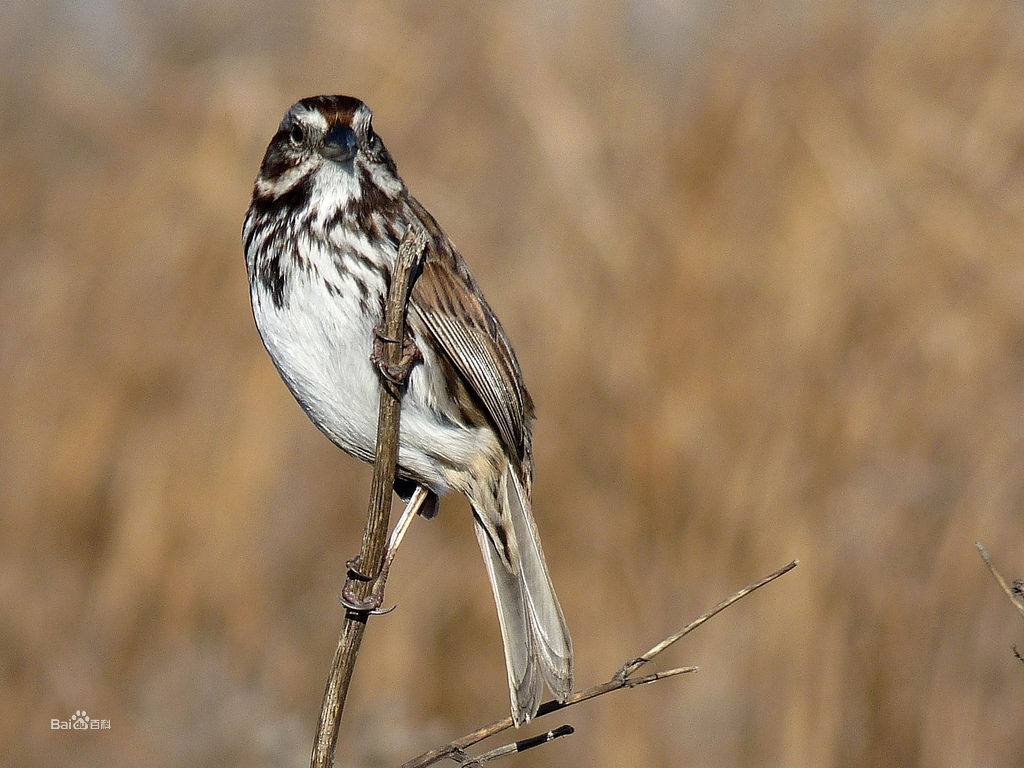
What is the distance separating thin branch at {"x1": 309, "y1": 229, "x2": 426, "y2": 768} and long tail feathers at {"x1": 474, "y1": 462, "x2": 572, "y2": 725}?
2.14 feet

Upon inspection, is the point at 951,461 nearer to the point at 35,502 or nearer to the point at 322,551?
the point at 322,551

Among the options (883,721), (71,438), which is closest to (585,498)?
(883,721)

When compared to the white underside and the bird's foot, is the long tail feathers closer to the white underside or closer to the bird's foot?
the white underside

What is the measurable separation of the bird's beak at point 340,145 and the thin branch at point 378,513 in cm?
51

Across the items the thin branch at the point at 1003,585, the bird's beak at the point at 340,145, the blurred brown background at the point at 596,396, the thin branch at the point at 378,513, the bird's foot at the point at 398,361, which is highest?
the blurred brown background at the point at 596,396

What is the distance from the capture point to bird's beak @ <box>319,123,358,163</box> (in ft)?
8.66

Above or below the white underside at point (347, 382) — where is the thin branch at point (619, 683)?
below

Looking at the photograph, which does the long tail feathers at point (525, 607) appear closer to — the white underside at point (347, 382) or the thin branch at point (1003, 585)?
the white underside at point (347, 382)

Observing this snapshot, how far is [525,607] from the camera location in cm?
292

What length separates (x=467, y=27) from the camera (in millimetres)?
5938

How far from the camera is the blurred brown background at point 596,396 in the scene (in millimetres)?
4828

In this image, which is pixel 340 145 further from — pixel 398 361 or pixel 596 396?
pixel 596 396

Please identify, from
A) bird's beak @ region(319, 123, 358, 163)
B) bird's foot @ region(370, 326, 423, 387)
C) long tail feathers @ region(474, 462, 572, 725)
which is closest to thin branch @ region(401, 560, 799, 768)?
long tail feathers @ region(474, 462, 572, 725)

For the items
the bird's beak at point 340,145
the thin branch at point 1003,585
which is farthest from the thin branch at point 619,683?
the bird's beak at point 340,145
